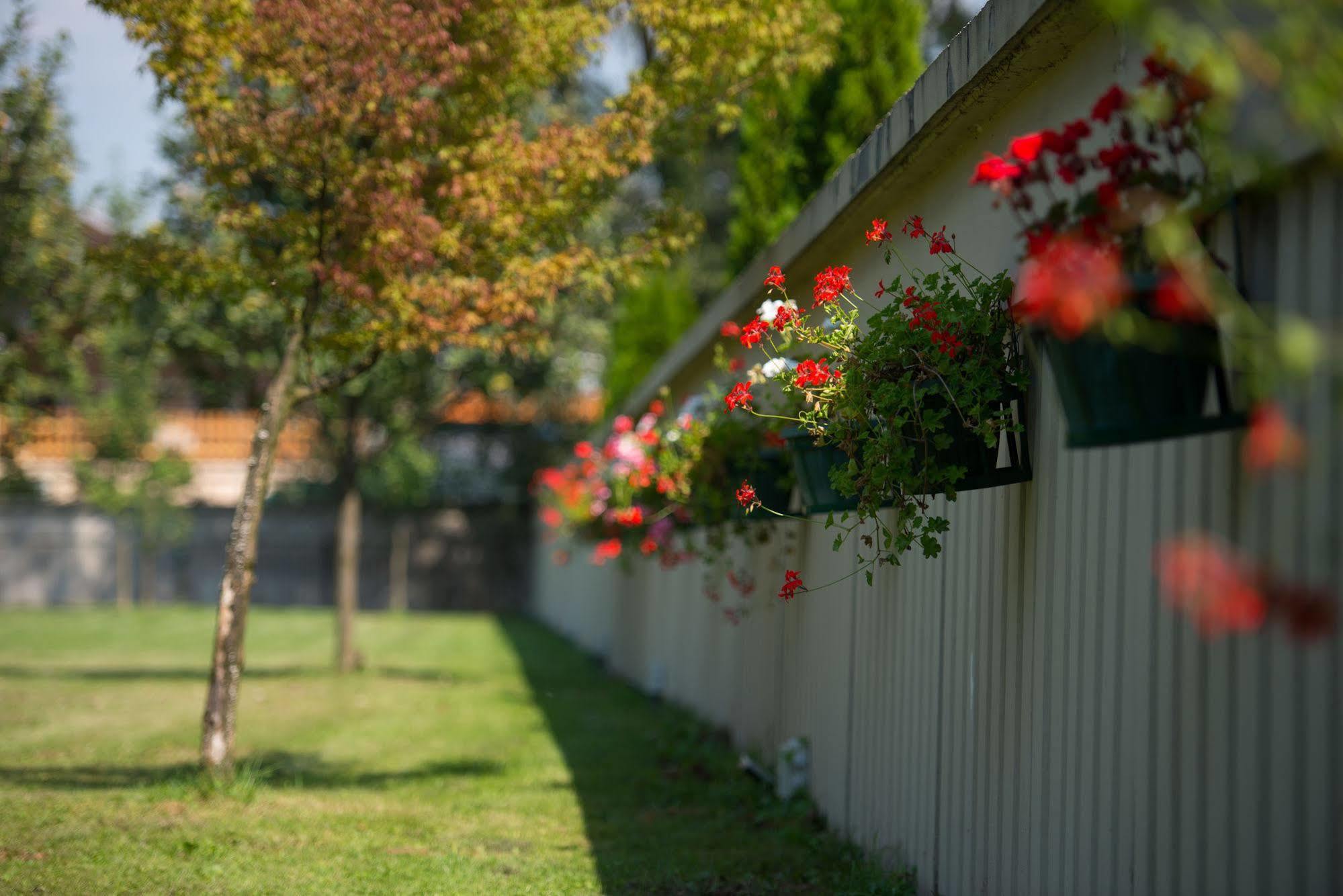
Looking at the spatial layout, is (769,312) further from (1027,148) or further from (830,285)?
(1027,148)

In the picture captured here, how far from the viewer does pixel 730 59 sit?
26.9 feet

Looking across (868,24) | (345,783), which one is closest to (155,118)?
(868,24)

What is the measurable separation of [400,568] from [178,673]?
43.3ft

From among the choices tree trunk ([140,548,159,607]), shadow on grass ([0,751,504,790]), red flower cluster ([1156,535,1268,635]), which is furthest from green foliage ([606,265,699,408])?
red flower cluster ([1156,535,1268,635])

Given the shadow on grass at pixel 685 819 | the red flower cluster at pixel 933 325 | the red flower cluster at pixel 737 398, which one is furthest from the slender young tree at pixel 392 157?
Result: the red flower cluster at pixel 933 325

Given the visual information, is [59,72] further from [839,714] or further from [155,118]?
[839,714]

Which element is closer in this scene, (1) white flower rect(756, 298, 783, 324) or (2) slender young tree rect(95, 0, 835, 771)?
(1) white flower rect(756, 298, 783, 324)

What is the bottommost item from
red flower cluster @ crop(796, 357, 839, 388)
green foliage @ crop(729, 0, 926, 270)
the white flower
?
red flower cluster @ crop(796, 357, 839, 388)

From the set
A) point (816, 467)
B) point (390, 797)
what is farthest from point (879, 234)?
point (390, 797)

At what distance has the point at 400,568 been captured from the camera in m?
27.6

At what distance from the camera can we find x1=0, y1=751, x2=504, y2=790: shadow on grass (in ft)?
23.3

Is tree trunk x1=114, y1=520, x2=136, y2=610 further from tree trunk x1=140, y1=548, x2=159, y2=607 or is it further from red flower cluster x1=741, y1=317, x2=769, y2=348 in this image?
red flower cluster x1=741, y1=317, x2=769, y2=348

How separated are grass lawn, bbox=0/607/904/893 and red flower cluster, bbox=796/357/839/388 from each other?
192 cm

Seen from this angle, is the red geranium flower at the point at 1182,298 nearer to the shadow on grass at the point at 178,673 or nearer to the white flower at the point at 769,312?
the white flower at the point at 769,312
